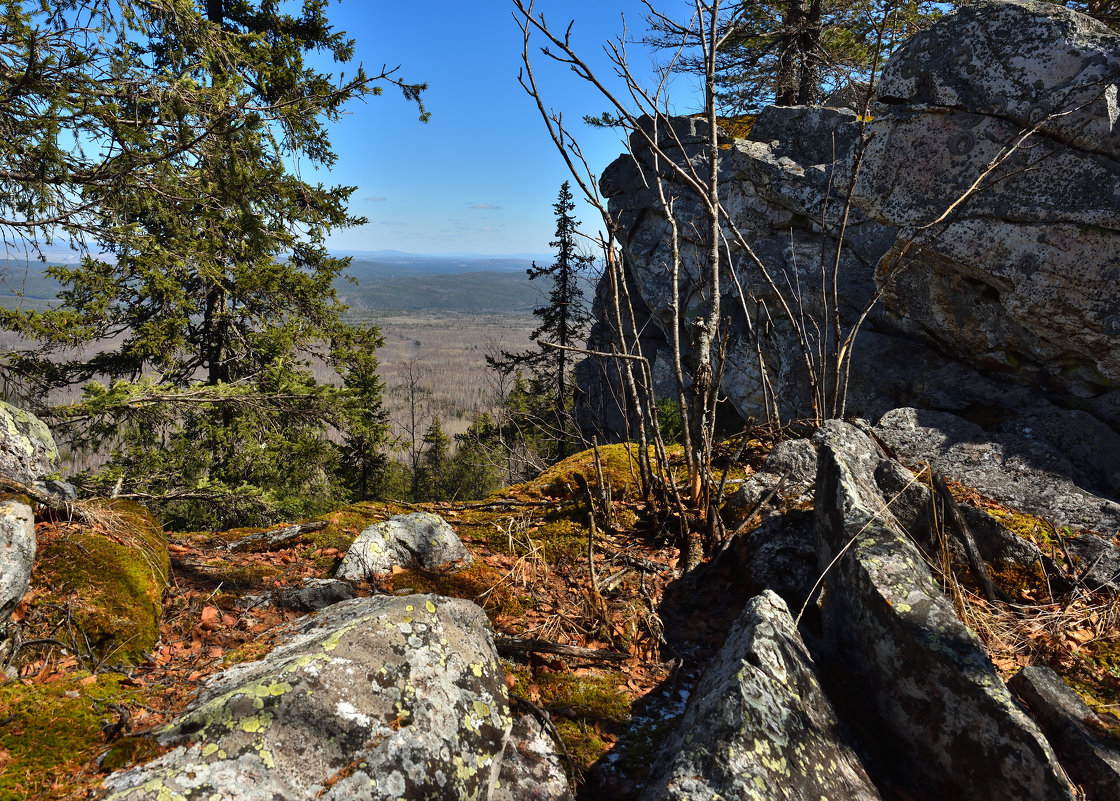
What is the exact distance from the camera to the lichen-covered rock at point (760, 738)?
1.84 meters

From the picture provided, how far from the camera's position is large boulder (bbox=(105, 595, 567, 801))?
1.78m

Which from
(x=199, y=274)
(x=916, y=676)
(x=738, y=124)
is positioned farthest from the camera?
(x=738, y=124)

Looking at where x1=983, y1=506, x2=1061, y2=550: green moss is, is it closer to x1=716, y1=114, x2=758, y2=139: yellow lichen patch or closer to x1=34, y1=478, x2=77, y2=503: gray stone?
x1=34, y1=478, x2=77, y2=503: gray stone

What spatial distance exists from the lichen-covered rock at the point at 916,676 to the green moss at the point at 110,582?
11.8 feet

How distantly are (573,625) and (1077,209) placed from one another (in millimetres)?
6114

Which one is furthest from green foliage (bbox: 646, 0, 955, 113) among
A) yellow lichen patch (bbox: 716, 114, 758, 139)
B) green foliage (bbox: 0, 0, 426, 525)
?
green foliage (bbox: 0, 0, 426, 525)

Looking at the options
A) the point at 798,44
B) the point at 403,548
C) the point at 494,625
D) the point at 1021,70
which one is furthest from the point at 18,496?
the point at 798,44

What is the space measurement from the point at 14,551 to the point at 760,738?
3.54m

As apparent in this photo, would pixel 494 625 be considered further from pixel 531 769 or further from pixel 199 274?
pixel 199 274

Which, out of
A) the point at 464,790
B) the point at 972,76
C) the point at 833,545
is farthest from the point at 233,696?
the point at 972,76

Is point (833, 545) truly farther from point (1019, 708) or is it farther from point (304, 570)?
point (304, 570)

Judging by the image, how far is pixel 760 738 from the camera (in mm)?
1978

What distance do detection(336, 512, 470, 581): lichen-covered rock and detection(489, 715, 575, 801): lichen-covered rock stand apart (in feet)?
4.94

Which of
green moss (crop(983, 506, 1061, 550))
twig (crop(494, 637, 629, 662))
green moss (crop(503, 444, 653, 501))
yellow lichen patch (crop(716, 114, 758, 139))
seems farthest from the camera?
yellow lichen patch (crop(716, 114, 758, 139))
